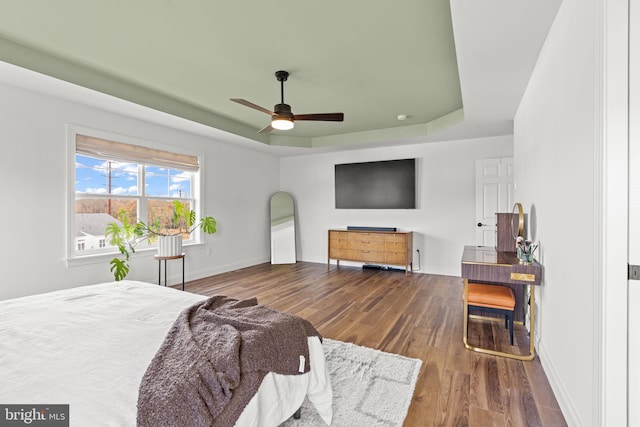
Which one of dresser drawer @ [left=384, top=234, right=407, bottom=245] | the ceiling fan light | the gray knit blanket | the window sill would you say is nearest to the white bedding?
the gray knit blanket

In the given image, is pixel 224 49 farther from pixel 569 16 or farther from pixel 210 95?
pixel 569 16

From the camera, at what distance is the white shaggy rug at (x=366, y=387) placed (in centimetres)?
168

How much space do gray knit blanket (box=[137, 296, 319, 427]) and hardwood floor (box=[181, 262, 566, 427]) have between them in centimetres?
90

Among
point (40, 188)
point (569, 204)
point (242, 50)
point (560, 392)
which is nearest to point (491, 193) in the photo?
point (569, 204)

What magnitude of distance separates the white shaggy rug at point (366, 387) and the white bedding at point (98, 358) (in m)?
0.20

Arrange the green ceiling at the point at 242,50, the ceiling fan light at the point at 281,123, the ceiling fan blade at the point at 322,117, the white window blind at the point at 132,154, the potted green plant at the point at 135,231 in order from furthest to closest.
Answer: the potted green plant at the point at 135,231, the white window blind at the point at 132,154, the ceiling fan blade at the point at 322,117, the ceiling fan light at the point at 281,123, the green ceiling at the point at 242,50

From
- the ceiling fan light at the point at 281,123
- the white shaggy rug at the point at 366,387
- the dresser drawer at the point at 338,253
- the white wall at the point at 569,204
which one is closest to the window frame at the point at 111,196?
the ceiling fan light at the point at 281,123

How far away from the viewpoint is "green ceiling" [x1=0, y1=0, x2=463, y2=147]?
224cm

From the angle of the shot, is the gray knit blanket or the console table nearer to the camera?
the gray knit blanket

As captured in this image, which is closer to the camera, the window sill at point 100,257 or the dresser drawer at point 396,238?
the window sill at point 100,257

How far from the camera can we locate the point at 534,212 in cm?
266

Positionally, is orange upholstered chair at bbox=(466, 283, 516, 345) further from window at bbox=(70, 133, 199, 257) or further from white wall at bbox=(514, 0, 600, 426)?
window at bbox=(70, 133, 199, 257)

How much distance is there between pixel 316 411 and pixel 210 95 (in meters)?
3.74

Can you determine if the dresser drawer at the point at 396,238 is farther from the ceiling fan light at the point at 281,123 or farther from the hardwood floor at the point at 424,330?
the ceiling fan light at the point at 281,123
